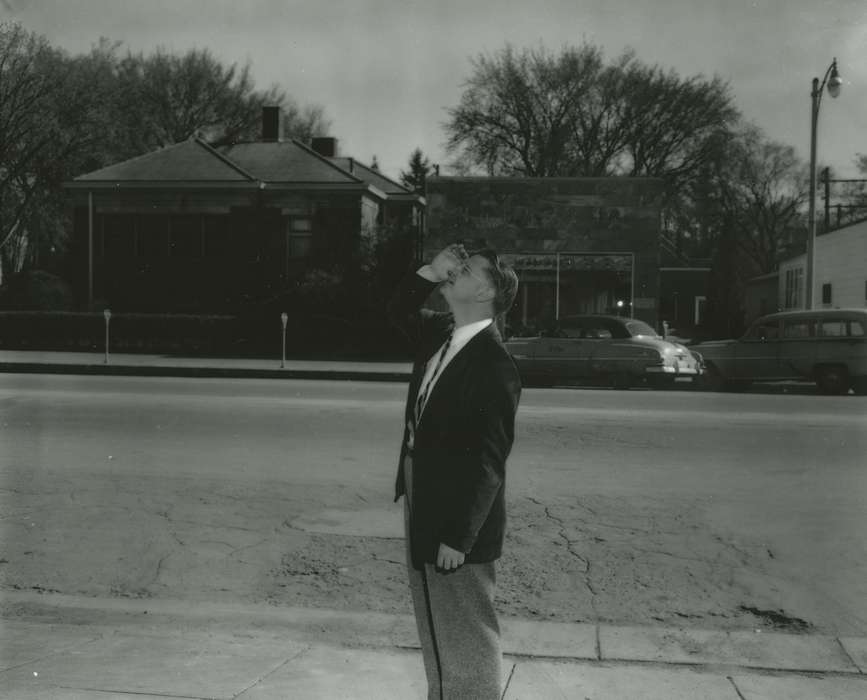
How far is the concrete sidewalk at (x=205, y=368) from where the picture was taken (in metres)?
21.6

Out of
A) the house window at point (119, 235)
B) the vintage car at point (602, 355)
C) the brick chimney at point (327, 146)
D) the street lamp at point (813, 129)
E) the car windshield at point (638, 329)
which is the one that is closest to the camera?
the vintage car at point (602, 355)

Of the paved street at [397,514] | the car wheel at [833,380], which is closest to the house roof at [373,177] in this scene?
the car wheel at [833,380]

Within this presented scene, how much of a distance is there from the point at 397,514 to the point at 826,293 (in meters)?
30.2

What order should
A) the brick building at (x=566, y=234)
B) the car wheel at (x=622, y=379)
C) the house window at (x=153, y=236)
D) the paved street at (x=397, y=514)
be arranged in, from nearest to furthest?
the paved street at (x=397, y=514) < the car wheel at (x=622, y=379) < the brick building at (x=566, y=234) < the house window at (x=153, y=236)

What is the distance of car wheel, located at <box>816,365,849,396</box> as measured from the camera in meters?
18.1

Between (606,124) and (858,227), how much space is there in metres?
16.8

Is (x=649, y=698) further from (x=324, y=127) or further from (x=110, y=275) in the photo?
(x=324, y=127)

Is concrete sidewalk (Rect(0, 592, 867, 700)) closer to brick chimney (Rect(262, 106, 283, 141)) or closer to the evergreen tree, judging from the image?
brick chimney (Rect(262, 106, 283, 141))

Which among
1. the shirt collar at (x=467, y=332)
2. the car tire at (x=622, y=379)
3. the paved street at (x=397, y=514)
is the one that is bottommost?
the paved street at (x=397, y=514)

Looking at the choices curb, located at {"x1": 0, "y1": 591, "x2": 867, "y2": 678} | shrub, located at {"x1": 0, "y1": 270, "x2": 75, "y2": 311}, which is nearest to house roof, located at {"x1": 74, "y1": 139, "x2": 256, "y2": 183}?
shrub, located at {"x1": 0, "y1": 270, "x2": 75, "y2": 311}

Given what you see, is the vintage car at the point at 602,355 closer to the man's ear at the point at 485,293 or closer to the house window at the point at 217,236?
the man's ear at the point at 485,293

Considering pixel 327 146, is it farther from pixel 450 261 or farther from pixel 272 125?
pixel 450 261

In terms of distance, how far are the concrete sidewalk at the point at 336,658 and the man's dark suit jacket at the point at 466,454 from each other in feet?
3.58

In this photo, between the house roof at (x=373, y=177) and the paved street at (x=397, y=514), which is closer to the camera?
the paved street at (x=397, y=514)
